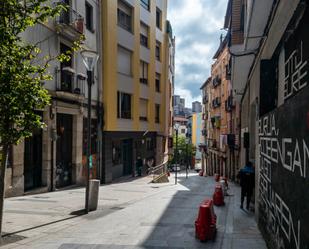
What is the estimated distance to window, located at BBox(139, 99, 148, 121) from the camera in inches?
1220

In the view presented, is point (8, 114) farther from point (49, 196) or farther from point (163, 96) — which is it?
point (163, 96)

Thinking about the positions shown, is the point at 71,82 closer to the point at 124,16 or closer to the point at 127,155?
the point at 124,16

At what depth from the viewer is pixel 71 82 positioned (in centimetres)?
2072

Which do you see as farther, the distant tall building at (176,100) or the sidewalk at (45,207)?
the distant tall building at (176,100)

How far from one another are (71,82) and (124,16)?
9.46 m

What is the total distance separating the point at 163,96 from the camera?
3622 centimetres

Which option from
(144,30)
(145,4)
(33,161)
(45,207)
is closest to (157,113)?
(144,30)

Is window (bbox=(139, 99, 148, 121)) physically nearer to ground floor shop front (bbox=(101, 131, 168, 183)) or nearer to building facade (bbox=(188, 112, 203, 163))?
ground floor shop front (bbox=(101, 131, 168, 183))

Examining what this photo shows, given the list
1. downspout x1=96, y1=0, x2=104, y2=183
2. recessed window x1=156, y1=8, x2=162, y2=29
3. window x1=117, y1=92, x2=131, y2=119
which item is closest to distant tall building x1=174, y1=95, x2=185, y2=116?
recessed window x1=156, y1=8, x2=162, y2=29

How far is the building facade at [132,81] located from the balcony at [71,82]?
364cm

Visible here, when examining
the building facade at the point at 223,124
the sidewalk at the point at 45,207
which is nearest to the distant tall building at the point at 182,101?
the building facade at the point at 223,124

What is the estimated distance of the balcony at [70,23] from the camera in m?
18.9

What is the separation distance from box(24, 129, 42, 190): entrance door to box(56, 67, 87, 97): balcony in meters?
2.56

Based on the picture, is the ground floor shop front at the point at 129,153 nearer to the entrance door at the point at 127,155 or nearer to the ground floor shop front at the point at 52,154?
the entrance door at the point at 127,155
